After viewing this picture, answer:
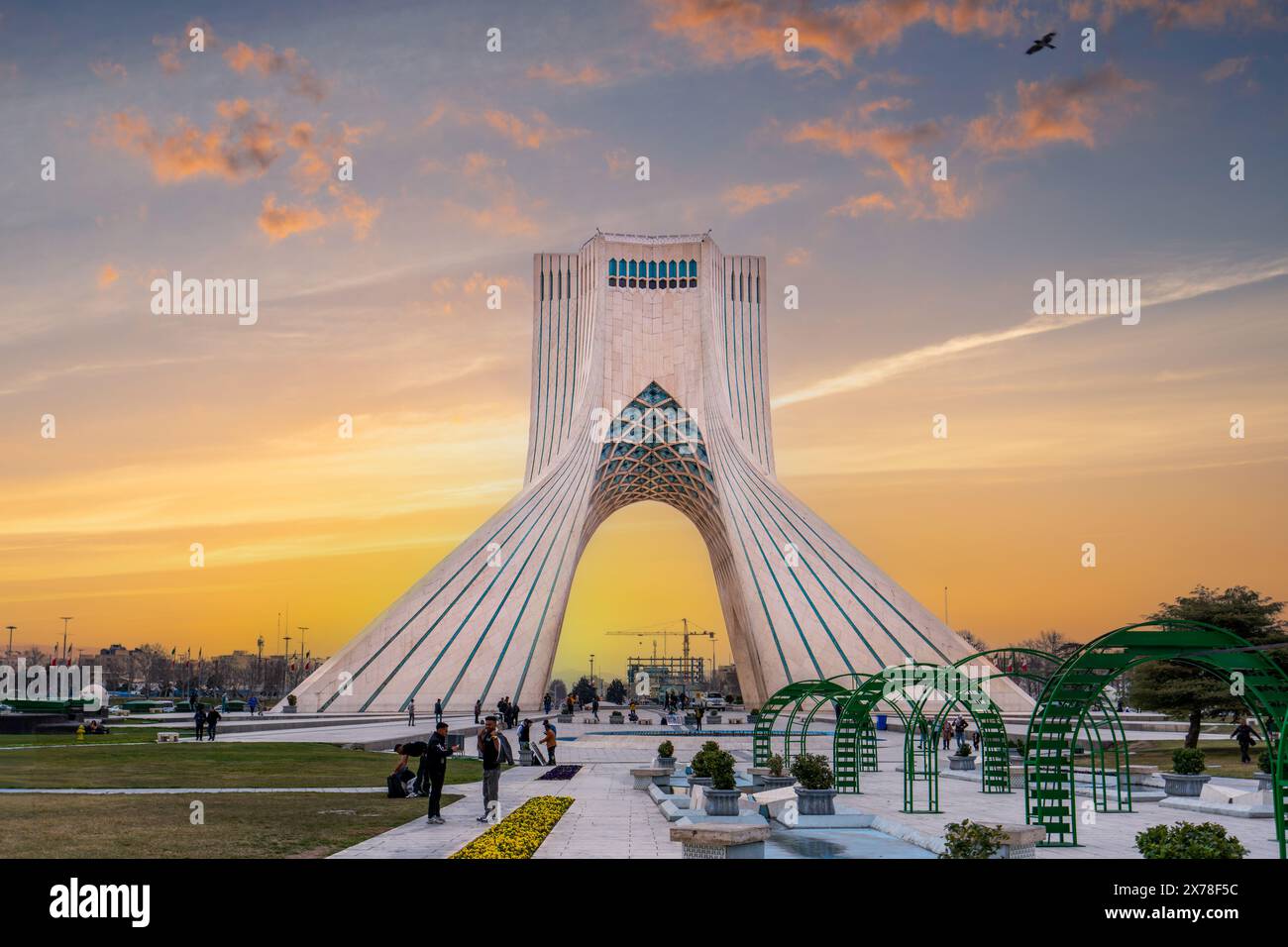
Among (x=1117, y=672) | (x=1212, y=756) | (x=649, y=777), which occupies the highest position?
(x=1117, y=672)

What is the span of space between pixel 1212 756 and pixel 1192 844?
842 inches

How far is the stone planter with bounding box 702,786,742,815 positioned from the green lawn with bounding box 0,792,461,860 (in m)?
3.28

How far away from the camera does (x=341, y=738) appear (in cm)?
2462

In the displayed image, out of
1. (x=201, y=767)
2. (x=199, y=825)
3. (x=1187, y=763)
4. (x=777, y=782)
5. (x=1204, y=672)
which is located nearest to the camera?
(x=199, y=825)

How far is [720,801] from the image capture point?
41.1 feet

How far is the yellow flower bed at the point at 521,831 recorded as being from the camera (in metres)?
9.27

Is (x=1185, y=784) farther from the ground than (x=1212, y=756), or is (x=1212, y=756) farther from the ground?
(x=1185, y=784)

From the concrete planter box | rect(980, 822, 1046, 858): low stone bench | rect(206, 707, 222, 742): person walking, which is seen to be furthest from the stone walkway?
rect(206, 707, 222, 742): person walking

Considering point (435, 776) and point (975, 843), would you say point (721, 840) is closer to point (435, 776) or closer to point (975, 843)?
point (975, 843)

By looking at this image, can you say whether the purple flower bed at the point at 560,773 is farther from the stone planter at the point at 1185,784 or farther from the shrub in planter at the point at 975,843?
the shrub in planter at the point at 975,843

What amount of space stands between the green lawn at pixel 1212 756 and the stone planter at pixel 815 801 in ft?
30.8

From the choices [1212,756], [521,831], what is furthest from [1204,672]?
[521,831]

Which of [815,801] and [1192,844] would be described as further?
[815,801]
